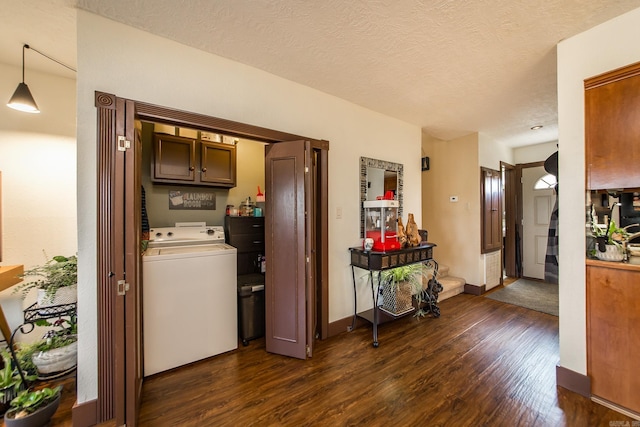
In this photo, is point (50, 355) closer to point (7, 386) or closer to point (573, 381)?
point (7, 386)

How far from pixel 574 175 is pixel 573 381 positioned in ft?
5.02

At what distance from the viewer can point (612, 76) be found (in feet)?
5.09

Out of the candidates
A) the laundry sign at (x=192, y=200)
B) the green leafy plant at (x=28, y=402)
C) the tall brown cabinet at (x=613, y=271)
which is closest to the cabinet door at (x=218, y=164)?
the laundry sign at (x=192, y=200)

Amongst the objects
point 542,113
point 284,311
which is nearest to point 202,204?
point 284,311

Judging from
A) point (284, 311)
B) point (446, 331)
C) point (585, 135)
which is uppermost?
point (585, 135)

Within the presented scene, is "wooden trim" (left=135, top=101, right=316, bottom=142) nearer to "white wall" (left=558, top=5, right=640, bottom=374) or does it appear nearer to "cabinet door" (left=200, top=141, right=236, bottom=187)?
"cabinet door" (left=200, top=141, right=236, bottom=187)

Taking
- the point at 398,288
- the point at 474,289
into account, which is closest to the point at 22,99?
the point at 398,288

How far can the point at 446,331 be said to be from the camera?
261 centimetres

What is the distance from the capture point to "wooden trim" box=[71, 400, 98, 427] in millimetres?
1399

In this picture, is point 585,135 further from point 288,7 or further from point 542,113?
point 288,7

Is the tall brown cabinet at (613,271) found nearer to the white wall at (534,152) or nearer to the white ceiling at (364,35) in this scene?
the white ceiling at (364,35)

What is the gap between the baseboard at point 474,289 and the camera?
148 inches

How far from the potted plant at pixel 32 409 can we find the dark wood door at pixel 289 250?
4.58 ft

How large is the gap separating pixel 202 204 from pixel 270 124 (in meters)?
1.43
